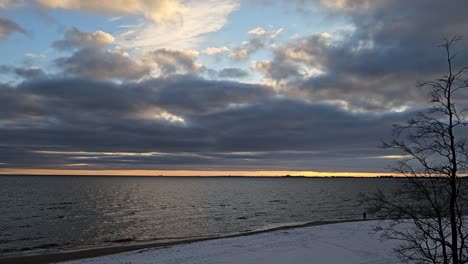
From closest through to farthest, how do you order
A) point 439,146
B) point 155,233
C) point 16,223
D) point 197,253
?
point 439,146
point 197,253
point 155,233
point 16,223


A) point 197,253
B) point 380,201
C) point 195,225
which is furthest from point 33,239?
point 380,201

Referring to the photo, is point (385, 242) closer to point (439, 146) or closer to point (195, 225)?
point (439, 146)

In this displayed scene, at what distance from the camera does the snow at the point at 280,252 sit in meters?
21.2

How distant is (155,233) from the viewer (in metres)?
41.3

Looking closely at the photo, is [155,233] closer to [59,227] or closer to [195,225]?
[195,225]

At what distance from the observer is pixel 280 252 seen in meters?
23.2

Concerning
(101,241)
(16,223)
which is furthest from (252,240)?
(16,223)

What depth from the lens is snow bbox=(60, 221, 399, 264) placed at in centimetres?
2117

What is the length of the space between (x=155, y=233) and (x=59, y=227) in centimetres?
1185

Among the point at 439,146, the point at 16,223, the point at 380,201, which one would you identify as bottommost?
the point at 16,223

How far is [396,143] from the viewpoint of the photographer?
8.67m

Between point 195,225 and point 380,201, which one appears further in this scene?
point 195,225

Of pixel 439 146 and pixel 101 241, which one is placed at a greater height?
pixel 439 146

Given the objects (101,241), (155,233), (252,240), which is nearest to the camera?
(252,240)
